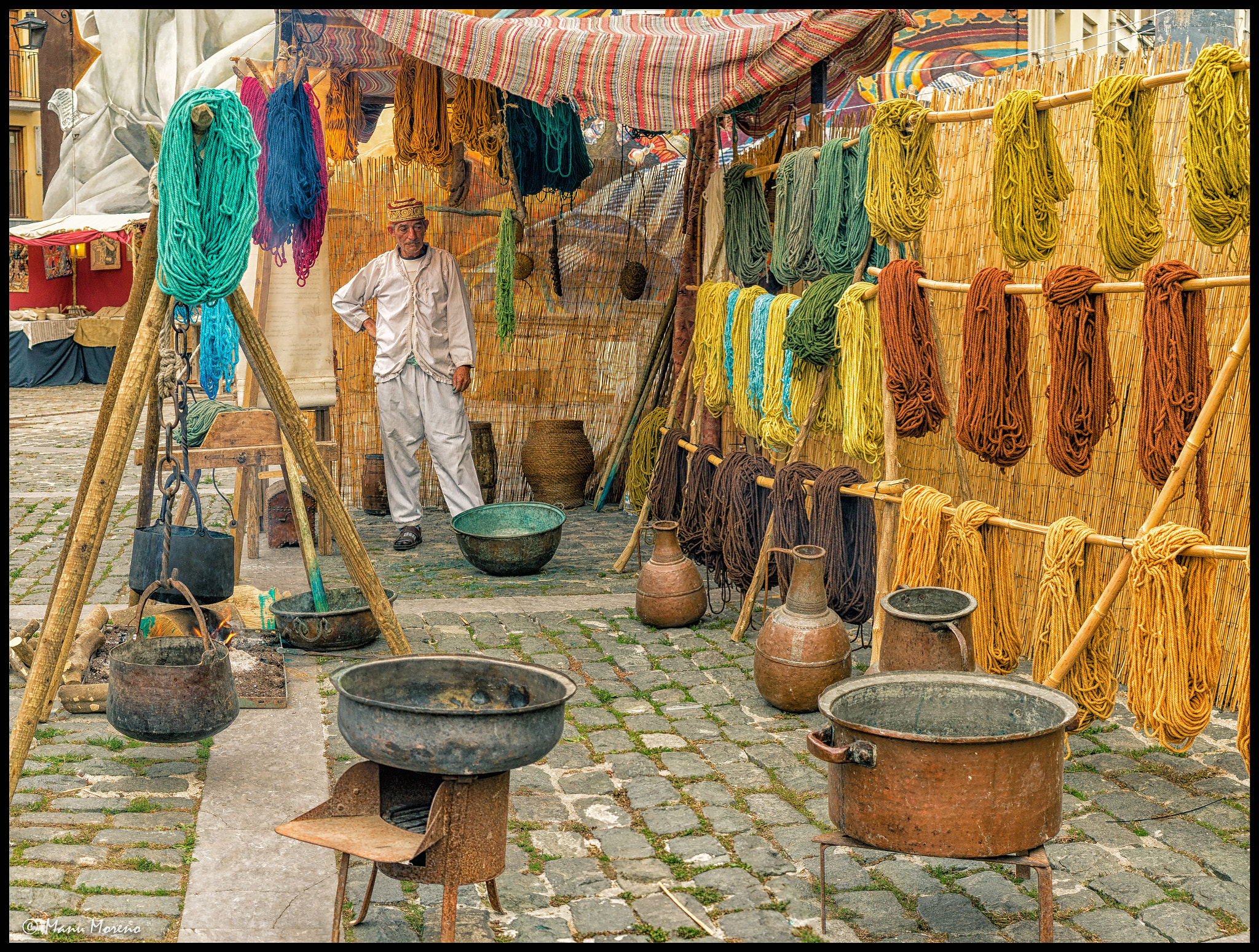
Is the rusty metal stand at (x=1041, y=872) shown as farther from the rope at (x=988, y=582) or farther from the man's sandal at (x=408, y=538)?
the man's sandal at (x=408, y=538)

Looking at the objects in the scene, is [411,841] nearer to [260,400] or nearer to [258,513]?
[258,513]

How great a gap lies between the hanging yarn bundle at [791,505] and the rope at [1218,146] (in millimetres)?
2443

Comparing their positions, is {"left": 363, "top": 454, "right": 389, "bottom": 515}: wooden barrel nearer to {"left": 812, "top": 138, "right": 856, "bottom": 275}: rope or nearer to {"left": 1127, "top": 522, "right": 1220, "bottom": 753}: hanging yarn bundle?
{"left": 812, "top": 138, "right": 856, "bottom": 275}: rope

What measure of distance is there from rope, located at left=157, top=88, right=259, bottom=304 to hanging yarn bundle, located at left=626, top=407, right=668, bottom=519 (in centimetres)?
449

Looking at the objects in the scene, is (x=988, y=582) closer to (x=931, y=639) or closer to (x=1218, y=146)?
(x=931, y=639)

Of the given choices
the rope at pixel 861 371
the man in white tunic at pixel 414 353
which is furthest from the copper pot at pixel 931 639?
the man in white tunic at pixel 414 353

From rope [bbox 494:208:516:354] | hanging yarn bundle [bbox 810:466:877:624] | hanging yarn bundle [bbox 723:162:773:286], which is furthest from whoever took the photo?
rope [bbox 494:208:516:354]

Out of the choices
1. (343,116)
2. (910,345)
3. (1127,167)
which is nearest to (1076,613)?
(910,345)

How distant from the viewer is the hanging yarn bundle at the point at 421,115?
8.59 metres

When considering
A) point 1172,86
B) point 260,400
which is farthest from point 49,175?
point 1172,86

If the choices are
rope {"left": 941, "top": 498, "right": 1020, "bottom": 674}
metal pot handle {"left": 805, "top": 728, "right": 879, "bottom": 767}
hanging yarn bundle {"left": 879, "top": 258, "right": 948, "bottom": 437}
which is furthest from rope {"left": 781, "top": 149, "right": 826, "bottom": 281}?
metal pot handle {"left": 805, "top": 728, "right": 879, "bottom": 767}

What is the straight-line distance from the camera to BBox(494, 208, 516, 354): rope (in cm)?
908

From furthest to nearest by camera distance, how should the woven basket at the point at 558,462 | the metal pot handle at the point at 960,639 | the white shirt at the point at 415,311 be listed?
the woven basket at the point at 558,462 → the white shirt at the point at 415,311 → the metal pot handle at the point at 960,639

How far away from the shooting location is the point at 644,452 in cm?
891
